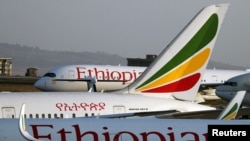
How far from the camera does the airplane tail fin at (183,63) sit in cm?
2569

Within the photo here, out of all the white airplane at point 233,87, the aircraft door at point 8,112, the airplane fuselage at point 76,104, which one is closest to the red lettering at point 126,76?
the white airplane at point 233,87

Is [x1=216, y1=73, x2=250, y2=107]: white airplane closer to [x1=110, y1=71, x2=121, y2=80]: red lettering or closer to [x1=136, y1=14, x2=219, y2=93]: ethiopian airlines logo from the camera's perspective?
[x1=110, y1=71, x2=121, y2=80]: red lettering

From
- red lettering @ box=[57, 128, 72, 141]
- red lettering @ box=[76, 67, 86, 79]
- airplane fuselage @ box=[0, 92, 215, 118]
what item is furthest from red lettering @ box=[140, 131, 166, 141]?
red lettering @ box=[76, 67, 86, 79]

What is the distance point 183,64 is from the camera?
2619 cm

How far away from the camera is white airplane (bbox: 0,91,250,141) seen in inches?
493

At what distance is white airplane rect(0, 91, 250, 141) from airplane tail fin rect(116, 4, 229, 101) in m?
12.0

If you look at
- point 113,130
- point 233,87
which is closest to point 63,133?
point 113,130

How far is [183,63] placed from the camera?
2619 cm

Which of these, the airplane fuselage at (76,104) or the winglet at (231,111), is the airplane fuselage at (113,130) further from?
the airplane fuselage at (76,104)

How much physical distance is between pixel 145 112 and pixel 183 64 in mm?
4377

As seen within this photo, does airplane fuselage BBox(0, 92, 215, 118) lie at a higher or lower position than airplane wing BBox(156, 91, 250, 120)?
higher

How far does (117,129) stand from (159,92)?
41.4 ft

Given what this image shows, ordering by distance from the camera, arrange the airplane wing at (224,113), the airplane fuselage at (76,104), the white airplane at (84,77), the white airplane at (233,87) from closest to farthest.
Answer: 1. the airplane wing at (224,113)
2. the airplane fuselage at (76,104)
3. the white airplane at (233,87)
4. the white airplane at (84,77)

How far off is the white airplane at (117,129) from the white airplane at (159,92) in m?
8.69
